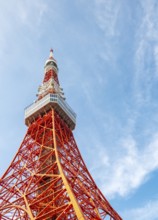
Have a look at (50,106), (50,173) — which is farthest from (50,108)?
(50,173)

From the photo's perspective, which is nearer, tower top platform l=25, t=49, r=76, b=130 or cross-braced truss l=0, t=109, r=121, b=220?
cross-braced truss l=0, t=109, r=121, b=220

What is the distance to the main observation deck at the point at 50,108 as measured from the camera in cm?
A: 1719

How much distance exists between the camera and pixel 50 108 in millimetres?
17234

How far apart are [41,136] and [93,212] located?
628cm

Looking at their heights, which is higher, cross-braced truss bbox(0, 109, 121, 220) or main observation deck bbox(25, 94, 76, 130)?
main observation deck bbox(25, 94, 76, 130)

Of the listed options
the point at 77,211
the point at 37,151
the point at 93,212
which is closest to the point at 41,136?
the point at 37,151

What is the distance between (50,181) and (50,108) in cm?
641

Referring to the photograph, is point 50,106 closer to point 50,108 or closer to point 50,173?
point 50,108

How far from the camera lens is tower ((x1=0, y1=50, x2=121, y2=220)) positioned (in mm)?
10398

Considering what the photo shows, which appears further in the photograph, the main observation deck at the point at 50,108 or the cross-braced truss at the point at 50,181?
the main observation deck at the point at 50,108

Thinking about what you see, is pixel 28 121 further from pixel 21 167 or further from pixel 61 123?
pixel 21 167

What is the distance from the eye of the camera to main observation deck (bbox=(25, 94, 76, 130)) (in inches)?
677

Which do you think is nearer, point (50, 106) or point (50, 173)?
point (50, 173)

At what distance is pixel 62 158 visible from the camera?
13695 millimetres
